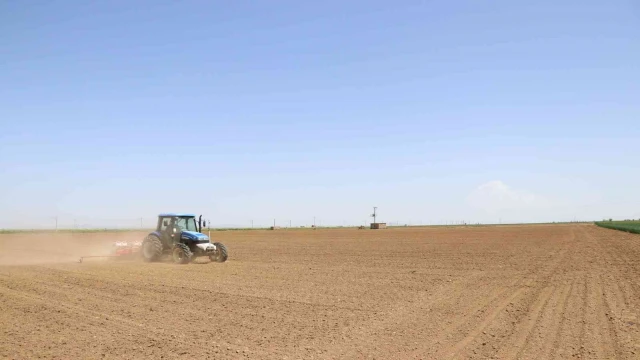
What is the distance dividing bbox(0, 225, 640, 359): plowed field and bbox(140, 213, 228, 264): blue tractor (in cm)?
312

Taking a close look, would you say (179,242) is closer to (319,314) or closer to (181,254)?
(181,254)

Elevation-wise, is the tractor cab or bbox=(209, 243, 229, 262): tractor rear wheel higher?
the tractor cab

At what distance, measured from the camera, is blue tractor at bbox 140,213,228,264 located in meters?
21.7

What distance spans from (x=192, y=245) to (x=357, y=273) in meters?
8.09

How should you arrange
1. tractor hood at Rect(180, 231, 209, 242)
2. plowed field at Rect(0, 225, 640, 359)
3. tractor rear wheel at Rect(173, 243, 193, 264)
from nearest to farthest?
plowed field at Rect(0, 225, 640, 359) → tractor rear wheel at Rect(173, 243, 193, 264) → tractor hood at Rect(180, 231, 209, 242)

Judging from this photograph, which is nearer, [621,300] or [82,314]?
[82,314]

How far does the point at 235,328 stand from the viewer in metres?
9.50

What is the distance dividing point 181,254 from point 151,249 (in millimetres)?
2248

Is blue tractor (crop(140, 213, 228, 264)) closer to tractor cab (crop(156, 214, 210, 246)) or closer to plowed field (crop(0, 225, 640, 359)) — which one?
tractor cab (crop(156, 214, 210, 246))

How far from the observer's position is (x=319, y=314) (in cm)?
1080

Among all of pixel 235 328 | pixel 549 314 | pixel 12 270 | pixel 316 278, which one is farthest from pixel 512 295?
pixel 12 270

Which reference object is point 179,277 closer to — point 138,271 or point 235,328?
point 138,271

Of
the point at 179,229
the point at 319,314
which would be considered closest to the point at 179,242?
the point at 179,229

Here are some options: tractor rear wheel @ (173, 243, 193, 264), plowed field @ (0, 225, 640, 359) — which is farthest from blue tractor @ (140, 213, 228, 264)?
plowed field @ (0, 225, 640, 359)
